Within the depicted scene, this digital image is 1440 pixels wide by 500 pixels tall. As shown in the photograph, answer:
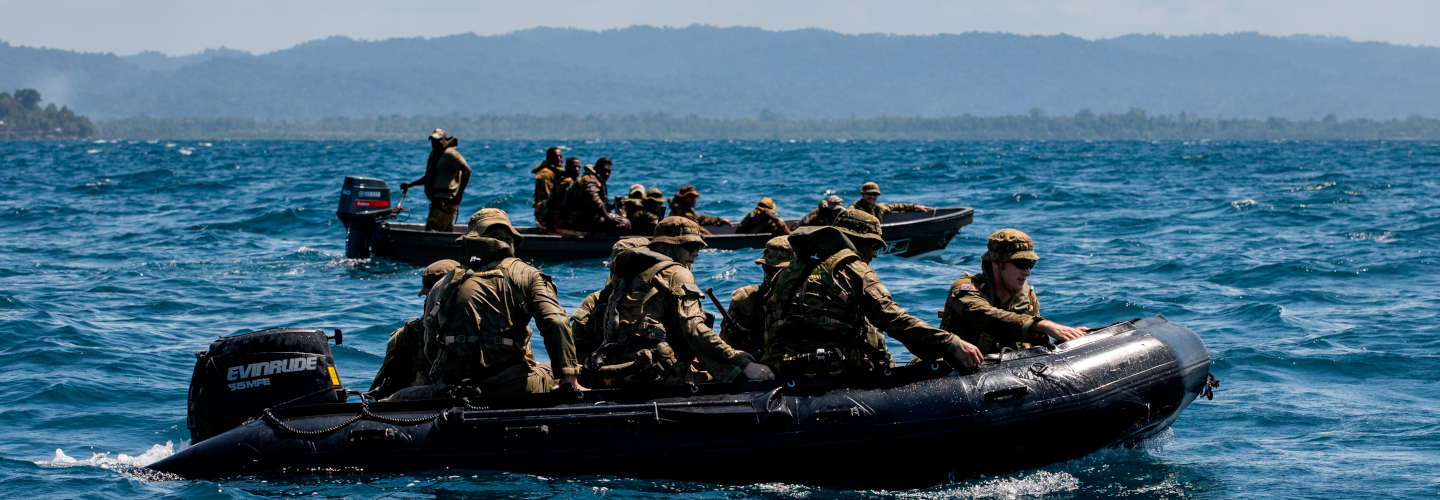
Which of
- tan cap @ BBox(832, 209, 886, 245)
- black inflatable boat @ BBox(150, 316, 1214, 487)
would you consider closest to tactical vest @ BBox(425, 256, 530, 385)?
black inflatable boat @ BBox(150, 316, 1214, 487)

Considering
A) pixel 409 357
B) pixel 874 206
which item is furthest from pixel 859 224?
pixel 874 206

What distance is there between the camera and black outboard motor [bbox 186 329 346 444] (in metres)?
7.16

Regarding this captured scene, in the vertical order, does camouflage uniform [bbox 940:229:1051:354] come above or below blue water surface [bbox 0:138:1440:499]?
above

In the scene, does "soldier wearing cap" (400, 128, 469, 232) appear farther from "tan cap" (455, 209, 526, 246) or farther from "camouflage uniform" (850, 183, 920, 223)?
"tan cap" (455, 209, 526, 246)

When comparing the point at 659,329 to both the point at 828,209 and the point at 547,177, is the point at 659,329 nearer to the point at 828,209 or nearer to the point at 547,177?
the point at 828,209

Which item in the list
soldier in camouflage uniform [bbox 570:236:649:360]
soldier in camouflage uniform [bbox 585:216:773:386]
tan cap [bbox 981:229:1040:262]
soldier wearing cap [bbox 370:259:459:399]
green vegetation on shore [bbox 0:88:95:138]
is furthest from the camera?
green vegetation on shore [bbox 0:88:95:138]

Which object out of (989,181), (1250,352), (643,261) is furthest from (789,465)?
(989,181)

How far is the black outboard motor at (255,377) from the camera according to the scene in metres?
7.16

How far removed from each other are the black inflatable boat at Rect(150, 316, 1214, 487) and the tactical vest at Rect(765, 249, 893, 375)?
143 mm

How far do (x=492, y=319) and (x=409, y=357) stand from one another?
4.51ft

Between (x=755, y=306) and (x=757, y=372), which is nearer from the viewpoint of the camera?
(x=757, y=372)

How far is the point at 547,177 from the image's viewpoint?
17.7m

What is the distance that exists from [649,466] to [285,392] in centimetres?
235

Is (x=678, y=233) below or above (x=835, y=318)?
above
